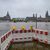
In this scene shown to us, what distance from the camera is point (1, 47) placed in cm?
850

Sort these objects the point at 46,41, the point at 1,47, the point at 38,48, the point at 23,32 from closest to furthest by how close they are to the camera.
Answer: the point at 1,47
the point at 38,48
the point at 46,41
the point at 23,32

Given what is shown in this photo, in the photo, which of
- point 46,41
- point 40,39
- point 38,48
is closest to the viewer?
point 38,48

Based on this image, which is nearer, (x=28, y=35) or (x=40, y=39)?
(x=40, y=39)

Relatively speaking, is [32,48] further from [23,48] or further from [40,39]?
[40,39]

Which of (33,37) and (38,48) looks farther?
(33,37)

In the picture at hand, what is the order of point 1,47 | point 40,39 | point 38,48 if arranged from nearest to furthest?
point 1,47 → point 38,48 → point 40,39

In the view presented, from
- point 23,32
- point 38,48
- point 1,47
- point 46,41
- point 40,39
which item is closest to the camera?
point 1,47

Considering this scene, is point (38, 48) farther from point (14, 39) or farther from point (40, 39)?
point (14, 39)

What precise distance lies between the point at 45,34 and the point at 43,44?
1.14m

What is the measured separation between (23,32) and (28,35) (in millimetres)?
572

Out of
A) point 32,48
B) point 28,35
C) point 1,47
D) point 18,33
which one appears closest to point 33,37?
point 28,35

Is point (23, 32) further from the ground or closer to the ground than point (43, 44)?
further from the ground

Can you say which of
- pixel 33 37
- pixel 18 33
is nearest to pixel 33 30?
pixel 33 37

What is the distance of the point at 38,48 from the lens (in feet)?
38.2
